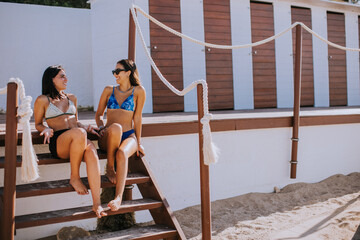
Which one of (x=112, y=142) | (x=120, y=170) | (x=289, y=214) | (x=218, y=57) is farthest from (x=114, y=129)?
(x=218, y=57)

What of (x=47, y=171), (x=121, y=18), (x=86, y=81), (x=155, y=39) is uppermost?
(x=121, y=18)

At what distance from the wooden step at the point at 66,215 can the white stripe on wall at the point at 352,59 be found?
295 inches

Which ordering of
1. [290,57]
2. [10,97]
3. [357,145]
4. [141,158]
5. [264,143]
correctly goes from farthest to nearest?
[290,57] < [357,145] < [264,143] < [141,158] < [10,97]

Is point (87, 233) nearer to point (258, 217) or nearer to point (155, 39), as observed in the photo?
point (258, 217)

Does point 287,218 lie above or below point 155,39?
below

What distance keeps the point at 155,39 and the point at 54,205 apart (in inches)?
159

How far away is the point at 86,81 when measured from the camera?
335 inches

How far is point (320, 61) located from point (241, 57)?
6.88 feet

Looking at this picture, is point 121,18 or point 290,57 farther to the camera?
point 290,57

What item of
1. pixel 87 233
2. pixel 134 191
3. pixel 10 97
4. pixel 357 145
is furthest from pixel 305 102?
pixel 10 97

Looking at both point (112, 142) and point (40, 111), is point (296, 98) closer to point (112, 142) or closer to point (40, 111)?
point (112, 142)

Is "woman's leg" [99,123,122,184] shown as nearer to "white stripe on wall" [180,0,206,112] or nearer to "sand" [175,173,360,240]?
"sand" [175,173,360,240]

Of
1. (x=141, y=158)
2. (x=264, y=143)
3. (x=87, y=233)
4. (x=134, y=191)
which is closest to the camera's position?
(x=141, y=158)

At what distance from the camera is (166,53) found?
6934 mm
